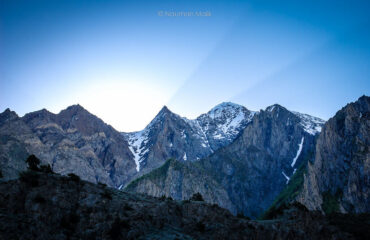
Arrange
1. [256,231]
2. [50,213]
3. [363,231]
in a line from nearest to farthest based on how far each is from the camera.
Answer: [50,213], [256,231], [363,231]

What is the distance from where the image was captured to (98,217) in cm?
5212

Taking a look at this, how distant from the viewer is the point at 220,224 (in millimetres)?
72562

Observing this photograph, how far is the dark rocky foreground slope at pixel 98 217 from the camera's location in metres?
45.2

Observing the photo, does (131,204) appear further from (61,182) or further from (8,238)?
(8,238)

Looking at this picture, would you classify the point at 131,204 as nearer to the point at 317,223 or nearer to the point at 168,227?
the point at 168,227

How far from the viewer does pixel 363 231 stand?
9625 cm

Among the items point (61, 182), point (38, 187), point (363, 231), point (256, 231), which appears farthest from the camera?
point (363, 231)

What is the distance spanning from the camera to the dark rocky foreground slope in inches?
1781

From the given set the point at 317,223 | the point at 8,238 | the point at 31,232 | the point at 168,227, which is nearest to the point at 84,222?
the point at 31,232

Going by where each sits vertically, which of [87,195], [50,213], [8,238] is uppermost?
[87,195]

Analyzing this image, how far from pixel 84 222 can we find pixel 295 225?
2263 inches

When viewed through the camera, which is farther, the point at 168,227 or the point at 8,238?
the point at 168,227

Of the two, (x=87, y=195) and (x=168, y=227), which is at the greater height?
(x=87, y=195)

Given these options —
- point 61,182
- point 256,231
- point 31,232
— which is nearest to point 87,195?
point 61,182
